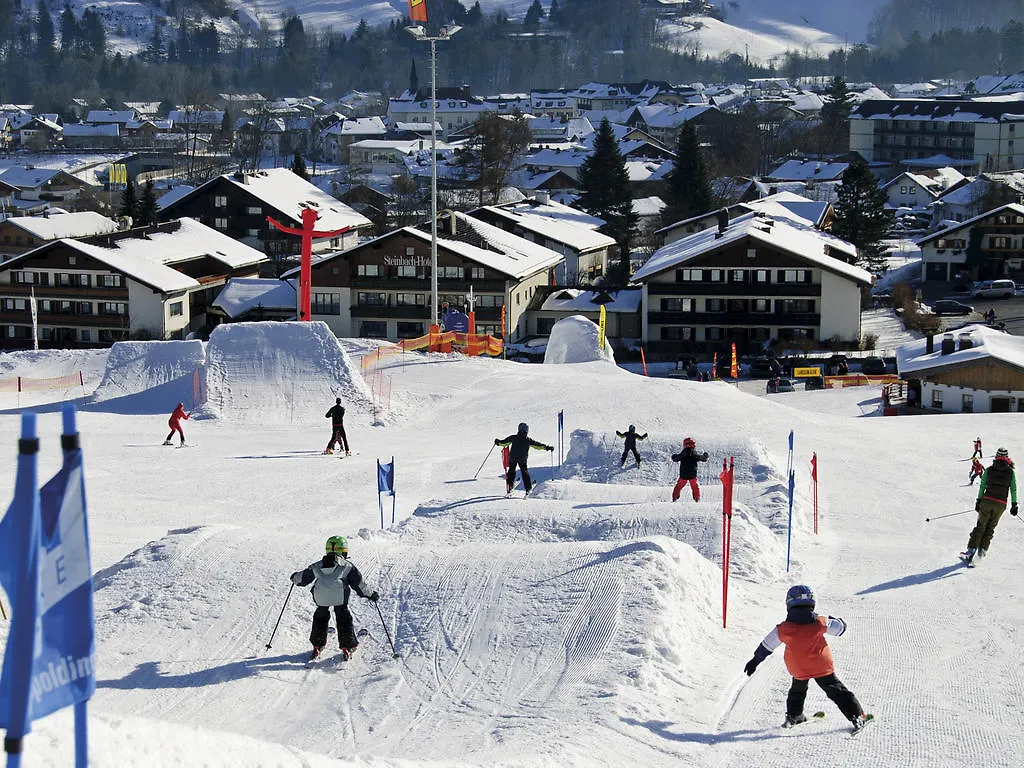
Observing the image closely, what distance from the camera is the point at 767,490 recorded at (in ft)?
46.6

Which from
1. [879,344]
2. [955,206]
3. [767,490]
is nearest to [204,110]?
[955,206]

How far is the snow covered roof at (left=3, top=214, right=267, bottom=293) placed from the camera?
1858 inches

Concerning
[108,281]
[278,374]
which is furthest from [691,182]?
[278,374]

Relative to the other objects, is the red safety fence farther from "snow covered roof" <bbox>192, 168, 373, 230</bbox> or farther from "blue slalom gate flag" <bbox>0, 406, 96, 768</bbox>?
"snow covered roof" <bbox>192, 168, 373, 230</bbox>

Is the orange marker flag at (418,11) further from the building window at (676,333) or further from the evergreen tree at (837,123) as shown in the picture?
the evergreen tree at (837,123)

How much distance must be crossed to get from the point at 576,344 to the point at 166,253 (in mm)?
25768

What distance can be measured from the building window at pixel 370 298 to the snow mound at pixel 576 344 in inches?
749

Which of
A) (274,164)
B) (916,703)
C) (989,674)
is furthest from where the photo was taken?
(274,164)

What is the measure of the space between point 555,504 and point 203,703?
5659 mm

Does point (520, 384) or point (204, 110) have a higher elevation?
point (204, 110)

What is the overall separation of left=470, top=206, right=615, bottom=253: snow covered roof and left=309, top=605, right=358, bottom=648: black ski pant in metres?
49.9

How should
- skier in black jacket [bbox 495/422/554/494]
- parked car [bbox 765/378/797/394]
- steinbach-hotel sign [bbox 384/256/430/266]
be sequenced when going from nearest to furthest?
skier in black jacket [bbox 495/422/554/494] < parked car [bbox 765/378/797/394] < steinbach-hotel sign [bbox 384/256/430/266]

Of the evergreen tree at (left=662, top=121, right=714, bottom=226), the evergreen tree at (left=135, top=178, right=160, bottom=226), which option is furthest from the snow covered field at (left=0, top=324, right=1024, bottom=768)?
the evergreen tree at (left=662, top=121, right=714, bottom=226)

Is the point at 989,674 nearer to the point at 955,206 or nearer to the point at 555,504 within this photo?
the point at 555,504
